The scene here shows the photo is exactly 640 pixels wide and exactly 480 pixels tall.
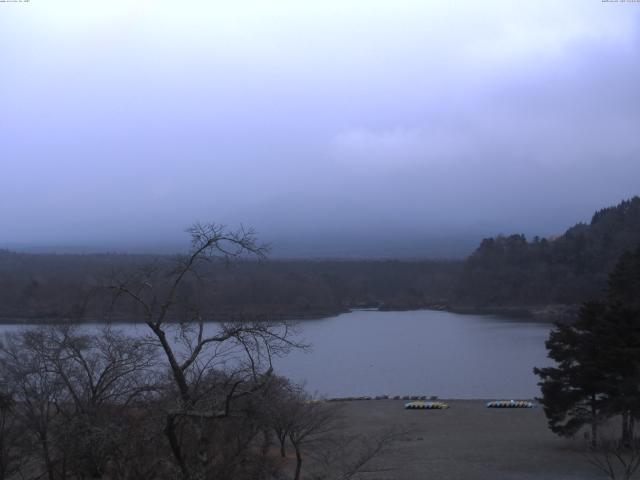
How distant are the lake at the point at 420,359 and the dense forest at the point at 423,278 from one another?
7008 mm

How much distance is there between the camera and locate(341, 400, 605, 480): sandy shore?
1340 centimetres

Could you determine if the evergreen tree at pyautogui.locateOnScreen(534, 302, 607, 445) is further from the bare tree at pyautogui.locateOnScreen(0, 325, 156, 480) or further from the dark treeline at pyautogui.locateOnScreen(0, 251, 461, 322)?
the dark treeline at pyautogui.locateOnScreen(0, 251, 461, 322)

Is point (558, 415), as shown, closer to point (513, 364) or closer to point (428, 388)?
point (428, 388)

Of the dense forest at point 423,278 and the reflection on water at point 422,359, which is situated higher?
the dense forest at point 423,278

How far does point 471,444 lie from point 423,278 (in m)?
64.1

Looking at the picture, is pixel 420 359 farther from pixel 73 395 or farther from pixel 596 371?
pixel 73 395

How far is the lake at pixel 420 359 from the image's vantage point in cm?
2703

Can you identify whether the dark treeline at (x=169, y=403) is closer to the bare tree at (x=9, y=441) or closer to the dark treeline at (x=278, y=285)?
the bare tree at (x=9, y=441)

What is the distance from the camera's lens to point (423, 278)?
264ft

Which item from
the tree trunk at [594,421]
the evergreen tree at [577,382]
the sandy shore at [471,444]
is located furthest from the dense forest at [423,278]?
the tree trunk at [594,421]

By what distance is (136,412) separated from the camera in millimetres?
6070

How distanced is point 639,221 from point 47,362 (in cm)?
6968

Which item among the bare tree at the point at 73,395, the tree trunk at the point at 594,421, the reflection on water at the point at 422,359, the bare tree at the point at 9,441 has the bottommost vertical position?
the reflection on water at the point at 422,359

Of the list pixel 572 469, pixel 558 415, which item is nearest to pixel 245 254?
pixel 572 469
